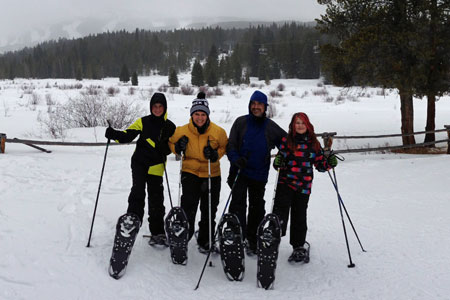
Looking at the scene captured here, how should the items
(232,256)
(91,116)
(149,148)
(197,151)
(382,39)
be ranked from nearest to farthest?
(232,256) < (197,151) < (149,148) < (382,39) < (91,116)

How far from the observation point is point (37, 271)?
11.4 feet

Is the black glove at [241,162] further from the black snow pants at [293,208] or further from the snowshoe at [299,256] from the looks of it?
the snowshoe at [299,256]

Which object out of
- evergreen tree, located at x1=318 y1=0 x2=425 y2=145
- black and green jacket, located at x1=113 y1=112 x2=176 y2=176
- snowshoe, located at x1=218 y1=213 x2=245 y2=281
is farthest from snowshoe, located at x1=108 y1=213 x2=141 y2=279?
evergreen tree, located at x1=318 y1=0 x2=425 y2=145

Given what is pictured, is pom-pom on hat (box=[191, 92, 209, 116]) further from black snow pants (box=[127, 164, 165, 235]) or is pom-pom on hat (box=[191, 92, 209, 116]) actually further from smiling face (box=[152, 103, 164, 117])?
black snow pants (box=[127, 164, 165, 235])

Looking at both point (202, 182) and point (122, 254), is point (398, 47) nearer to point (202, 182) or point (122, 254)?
point (202, 182)

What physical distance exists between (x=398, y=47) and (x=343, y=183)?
454 cm

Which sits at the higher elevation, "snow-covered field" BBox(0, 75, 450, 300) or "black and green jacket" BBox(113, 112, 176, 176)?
"black and green jacket" BBox(113, 112, 176, 176)

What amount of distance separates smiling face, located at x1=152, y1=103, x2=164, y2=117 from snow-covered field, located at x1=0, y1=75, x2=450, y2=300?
173cm

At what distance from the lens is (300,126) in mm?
3812

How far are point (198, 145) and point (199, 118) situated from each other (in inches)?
12.7

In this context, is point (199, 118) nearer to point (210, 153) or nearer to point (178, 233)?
point (210, 153)

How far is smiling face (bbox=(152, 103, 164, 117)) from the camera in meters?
4.11

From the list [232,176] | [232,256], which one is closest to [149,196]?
[232,176]

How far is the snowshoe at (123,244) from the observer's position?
140 inches
